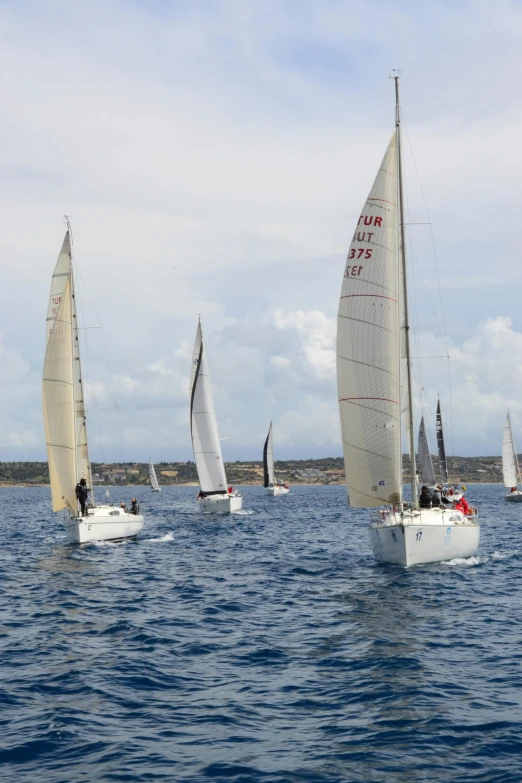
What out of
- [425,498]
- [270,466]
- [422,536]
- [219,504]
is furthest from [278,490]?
[422,536]

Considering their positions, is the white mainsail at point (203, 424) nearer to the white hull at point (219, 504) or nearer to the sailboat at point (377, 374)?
the white hull at point (219, 504)

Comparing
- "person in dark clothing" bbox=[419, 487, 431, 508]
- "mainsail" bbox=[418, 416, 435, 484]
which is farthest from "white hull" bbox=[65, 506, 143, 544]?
"mainsail" bbox=[418, 416, 435, 484]

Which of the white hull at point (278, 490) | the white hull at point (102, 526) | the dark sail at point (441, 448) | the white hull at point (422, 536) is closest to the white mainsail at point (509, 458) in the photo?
the dark sail at point (441, 448)

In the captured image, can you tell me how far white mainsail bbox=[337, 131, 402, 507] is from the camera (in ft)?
91.8

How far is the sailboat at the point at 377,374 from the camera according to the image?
27938 millimetres

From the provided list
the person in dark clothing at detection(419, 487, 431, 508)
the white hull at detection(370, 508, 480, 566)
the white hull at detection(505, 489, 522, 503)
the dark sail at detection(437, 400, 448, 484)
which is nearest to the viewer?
the white hull at detection(370, 508, 480, 566)

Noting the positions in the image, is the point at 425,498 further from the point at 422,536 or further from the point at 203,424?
the point at 203,424

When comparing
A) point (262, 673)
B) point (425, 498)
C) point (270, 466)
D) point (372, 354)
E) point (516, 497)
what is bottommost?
point (516, 497)

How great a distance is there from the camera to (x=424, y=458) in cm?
7775

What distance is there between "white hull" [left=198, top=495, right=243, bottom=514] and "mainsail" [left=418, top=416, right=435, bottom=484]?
72.6 feet

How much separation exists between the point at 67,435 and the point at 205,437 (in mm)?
23730

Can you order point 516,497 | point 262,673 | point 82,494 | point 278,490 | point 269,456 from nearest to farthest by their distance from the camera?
point 262,673 → point 82,494 → point 516,497 → point 278,490 → point 269,456

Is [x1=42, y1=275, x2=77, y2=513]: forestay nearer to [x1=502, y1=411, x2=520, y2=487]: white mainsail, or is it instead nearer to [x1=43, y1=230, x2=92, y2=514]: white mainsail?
[x1=43, y1=230, x2=92, y2=514]: white mainsail

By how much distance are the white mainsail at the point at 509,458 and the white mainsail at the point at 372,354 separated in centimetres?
5762
